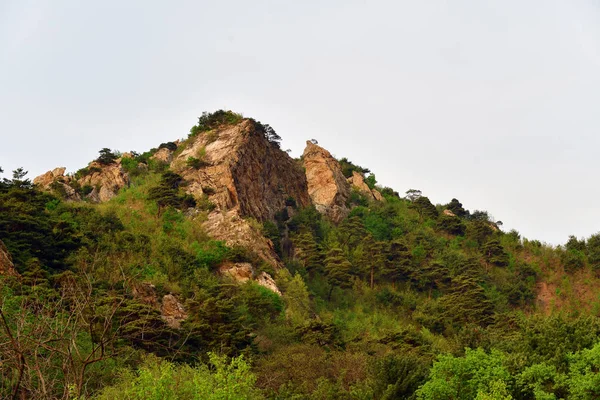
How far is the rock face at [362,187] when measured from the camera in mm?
69025

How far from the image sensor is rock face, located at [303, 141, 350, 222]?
60156mm

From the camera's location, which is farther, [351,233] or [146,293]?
[351,233]

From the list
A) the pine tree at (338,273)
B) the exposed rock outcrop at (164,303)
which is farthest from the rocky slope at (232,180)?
the exposed rock outcrop at (164,303)

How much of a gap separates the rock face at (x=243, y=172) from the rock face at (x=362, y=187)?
559 inches

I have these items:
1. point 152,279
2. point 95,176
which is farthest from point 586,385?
point 95,176

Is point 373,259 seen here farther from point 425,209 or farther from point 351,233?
point 425,209

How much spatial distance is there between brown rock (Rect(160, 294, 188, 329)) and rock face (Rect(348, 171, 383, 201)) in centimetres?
4243

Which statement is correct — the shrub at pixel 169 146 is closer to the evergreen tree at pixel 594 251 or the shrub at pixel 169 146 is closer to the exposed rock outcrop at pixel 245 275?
the exposed rock outcrop at pixel 245 275

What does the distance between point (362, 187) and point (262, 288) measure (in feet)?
129

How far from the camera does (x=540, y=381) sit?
62.4ft

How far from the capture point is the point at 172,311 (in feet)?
92.3

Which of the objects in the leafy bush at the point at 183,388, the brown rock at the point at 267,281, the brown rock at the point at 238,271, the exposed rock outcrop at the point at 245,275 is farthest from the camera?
the brown rock at the point at 238,271

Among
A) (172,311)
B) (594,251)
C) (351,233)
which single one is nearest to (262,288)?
(172,311)

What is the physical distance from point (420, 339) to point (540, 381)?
10599mm
